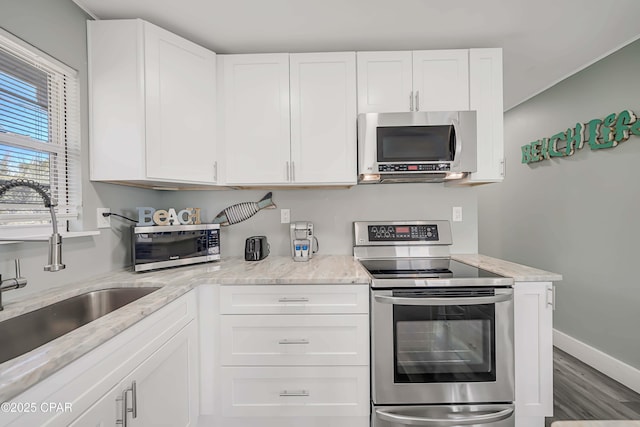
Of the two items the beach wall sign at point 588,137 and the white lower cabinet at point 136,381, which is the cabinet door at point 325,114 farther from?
the beach wall sign at point 588,137

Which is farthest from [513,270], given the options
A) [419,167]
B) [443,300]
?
[419,167]

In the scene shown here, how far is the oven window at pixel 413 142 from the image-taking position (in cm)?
176

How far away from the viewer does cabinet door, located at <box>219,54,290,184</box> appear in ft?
6.06

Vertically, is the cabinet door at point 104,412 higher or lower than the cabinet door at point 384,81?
lower

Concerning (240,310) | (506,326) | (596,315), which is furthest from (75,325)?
(596,315)

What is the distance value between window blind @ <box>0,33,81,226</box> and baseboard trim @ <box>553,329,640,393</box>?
12.2ft

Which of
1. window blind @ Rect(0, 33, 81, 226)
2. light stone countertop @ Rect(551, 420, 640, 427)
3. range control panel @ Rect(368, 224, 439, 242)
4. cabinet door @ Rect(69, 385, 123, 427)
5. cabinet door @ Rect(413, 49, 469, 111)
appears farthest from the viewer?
range control panel @ Rect(368, 224, 439, 242)

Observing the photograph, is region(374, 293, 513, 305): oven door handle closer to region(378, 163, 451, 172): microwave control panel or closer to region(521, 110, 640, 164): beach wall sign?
region(378, 163, 451, 172): microwave control panel

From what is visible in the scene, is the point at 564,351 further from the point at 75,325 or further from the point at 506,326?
the point at 75,325

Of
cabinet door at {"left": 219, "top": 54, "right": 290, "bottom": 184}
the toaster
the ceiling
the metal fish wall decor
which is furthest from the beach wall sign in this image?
the toaster

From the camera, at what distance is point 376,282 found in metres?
1.46

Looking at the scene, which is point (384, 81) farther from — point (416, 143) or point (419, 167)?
point (419, 167)

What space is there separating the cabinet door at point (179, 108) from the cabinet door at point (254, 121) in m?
0.11

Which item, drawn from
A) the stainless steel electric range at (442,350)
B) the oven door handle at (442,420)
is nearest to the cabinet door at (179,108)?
the stainless steel electric range at (442,350)
